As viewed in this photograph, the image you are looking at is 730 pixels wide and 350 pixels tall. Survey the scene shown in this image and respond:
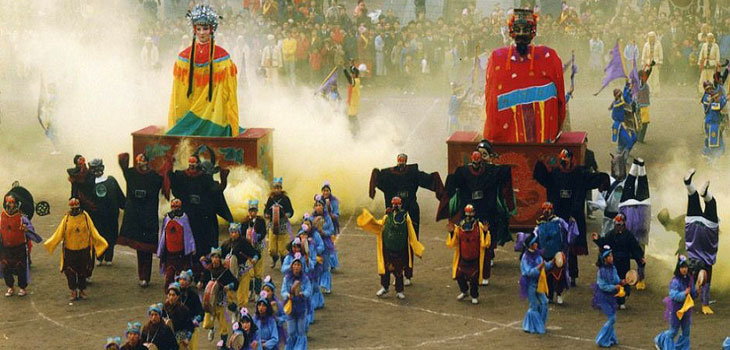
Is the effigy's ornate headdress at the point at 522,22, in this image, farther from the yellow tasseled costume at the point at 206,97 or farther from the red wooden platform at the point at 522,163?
the yellow tasseled costume at the point at 206,97

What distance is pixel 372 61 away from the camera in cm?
4094

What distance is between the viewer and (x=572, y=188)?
65.3 ft

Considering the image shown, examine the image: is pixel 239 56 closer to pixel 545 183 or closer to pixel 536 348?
pixel 545 183

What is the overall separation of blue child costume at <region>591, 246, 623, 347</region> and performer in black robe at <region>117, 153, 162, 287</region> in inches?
238

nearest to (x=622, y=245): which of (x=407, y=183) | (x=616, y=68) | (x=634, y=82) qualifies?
(x=407, y=183)

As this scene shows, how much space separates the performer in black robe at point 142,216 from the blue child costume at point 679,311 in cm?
697

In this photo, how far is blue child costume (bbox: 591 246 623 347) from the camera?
17.3 metres

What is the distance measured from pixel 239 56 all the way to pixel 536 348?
22.8m

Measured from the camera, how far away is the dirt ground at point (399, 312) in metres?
17.6

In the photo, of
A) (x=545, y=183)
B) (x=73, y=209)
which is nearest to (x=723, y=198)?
(x=545, y=183)

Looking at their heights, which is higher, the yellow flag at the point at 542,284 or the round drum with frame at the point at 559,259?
the round drum with frame at the point at 559,259

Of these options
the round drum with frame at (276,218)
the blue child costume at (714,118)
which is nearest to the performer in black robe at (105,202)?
the round drum with frame at (276,218)

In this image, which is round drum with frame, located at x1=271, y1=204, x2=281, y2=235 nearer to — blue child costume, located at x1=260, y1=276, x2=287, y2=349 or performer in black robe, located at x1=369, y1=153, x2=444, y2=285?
performer in black robe, located at x1=369, y1=153, x2=444, y2=285

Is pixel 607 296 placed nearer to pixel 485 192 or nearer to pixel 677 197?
pixel 485 192
